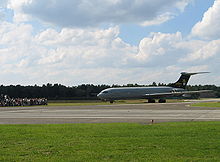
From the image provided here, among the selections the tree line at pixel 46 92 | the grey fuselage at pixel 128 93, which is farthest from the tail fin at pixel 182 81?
the tree line at pixel 46 92

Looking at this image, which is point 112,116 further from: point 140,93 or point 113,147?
point 140,93

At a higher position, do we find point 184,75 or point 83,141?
point 184,75

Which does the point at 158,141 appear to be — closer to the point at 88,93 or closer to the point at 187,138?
the point at 187,138

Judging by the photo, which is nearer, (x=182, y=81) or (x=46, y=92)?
(x=182, y=81)

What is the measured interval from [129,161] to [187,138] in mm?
4328

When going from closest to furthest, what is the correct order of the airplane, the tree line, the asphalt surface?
1. the asphalt surface
2. the airplane
3. the tree line

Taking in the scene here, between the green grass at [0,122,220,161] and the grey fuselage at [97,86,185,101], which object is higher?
the grey fuselage at [97,86,185,101]

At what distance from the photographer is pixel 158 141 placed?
11.4 meters

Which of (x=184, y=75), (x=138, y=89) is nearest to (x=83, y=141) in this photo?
(x=138, y=89)

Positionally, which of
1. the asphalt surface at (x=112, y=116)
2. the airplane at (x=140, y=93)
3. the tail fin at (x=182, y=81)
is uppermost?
the tail fin at (x=182, y=81)

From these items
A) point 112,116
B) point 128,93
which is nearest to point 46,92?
point 128,93

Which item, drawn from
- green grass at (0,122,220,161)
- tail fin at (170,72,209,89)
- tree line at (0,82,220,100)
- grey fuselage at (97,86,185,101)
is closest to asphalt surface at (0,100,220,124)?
green grass at (0,122,220,161)

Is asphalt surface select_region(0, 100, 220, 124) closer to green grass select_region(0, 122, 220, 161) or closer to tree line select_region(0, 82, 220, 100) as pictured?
green grass select_region(0, 122, 220, 161)

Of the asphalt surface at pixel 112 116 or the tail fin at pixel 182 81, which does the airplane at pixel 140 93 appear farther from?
the asphalt surface at pixel 112 116
